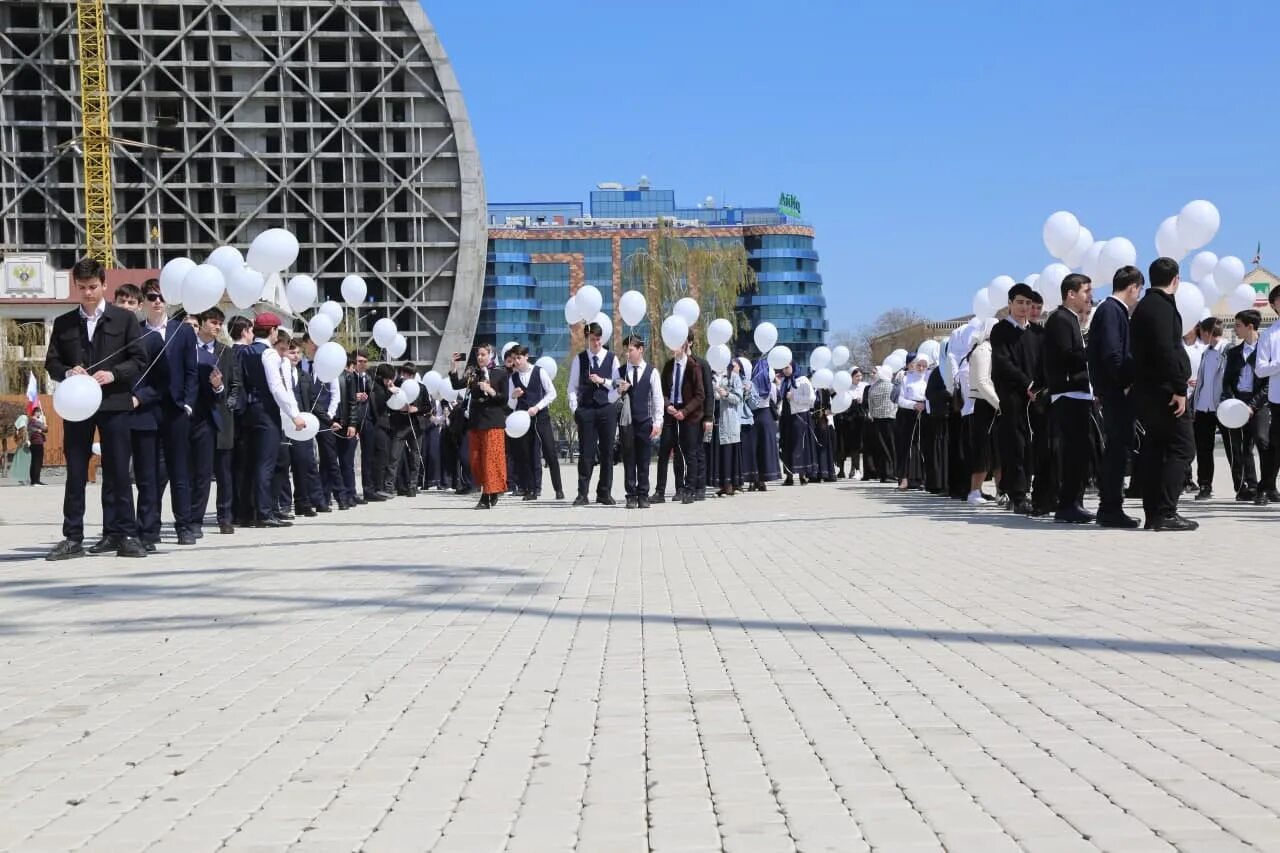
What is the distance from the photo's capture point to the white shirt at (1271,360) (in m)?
15.5

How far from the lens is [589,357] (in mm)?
19969

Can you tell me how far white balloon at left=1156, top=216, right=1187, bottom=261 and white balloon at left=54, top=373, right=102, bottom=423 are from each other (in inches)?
454

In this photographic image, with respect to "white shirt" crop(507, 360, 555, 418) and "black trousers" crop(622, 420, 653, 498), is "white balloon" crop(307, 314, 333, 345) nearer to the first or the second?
"white shirt" crop(507, 360, 555, 418)

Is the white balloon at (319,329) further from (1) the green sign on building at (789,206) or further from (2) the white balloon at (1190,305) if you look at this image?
(1) the green sign on building at (789,206)

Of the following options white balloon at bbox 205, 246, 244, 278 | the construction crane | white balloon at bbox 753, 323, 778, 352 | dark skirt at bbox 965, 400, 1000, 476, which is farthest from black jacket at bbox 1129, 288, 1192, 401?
the construction crane

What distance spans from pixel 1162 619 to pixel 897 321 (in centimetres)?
13179

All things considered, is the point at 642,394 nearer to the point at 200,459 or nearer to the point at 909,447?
the point at 909,447

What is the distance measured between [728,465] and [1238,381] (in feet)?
24.8

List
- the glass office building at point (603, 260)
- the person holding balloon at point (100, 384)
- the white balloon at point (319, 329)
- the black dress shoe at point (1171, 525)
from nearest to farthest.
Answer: the person holding balloon at point (100, 384), the black dress shoe at point (1171, 525), the white balloon at point (319, 329), the glass office building at point (603, 260)

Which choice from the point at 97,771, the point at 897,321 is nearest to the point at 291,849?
the point at 97,771

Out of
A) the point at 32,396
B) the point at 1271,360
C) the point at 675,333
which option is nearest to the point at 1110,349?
the point at 1271,360

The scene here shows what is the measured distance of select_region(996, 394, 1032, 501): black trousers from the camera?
608 inches

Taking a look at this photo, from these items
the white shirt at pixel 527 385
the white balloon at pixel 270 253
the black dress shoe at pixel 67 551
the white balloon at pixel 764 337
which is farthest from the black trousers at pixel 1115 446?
the white balloon at pixel 764 337

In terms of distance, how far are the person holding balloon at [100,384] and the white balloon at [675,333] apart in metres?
9.82
